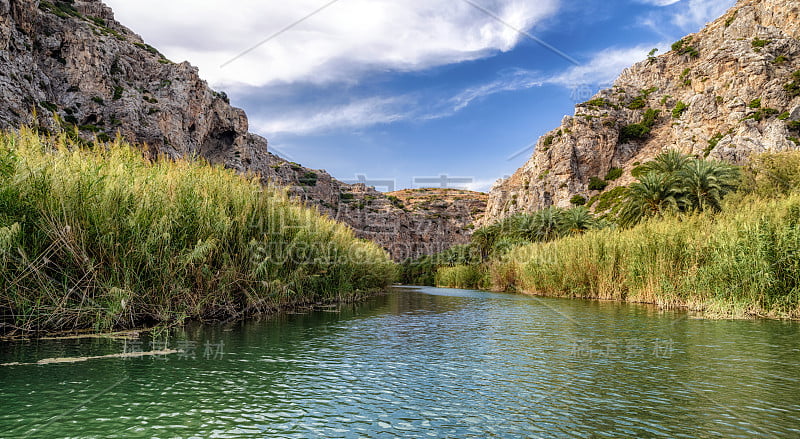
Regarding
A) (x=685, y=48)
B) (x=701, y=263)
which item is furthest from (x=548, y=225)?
(x=685, y=48)

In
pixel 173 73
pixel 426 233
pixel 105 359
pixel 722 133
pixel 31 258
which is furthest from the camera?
pixel 426 233

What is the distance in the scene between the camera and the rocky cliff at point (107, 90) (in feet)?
164

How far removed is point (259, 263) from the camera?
11.4 metres

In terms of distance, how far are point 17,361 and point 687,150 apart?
261 feet

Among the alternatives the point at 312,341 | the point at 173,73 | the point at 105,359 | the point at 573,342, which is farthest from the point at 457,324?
the point at 173,73

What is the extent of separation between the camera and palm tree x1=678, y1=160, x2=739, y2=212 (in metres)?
28.1

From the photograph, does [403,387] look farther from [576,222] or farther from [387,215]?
[387,215]

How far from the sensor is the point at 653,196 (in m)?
29.3

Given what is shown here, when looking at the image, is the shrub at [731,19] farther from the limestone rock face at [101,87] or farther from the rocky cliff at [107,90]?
the limestone rock face at [101,87]

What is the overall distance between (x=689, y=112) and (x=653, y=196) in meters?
55.2

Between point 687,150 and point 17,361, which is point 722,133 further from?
point 17,361

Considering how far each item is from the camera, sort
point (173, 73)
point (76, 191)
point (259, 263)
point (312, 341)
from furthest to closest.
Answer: point (173, 73) < point (259, 263) < point (312, 341) < point (76, 191)

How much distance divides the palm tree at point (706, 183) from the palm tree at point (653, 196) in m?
0.60

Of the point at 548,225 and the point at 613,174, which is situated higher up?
the point at 613,174
